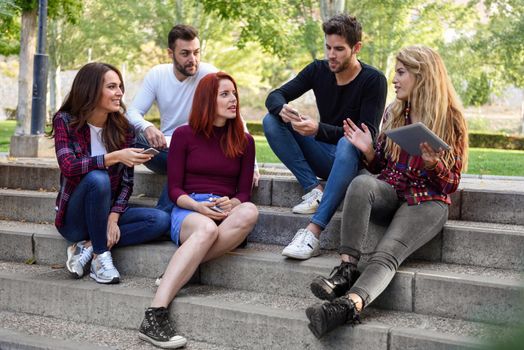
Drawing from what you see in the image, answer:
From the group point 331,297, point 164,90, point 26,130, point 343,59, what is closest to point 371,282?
point 331,297

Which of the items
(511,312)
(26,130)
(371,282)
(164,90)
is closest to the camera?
(511,312)

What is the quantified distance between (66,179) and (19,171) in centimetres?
194

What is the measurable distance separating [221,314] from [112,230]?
1012mm

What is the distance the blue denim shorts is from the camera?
14.5ft

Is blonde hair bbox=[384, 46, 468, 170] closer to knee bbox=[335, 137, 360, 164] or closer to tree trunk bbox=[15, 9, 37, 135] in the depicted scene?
knee bbox=[335, 137, 360, 164]

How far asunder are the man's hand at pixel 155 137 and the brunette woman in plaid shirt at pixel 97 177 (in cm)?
17

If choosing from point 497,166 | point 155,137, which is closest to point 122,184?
point 155,137

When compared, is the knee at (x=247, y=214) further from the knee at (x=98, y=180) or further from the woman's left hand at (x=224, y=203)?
the knee at (x=98, y=180)

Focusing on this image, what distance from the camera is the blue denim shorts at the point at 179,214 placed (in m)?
4.41

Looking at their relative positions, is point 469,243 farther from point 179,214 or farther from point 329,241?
point 179,214

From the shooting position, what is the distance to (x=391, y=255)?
384 cm

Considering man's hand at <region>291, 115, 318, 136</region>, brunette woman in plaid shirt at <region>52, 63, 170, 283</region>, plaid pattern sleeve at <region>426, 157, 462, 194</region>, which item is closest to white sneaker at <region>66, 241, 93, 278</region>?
brunette woman in plaid shirt at <region>52, 63, 170, 283</region>

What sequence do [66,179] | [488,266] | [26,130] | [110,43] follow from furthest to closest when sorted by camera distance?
[110,43], [26,130], [66,179], [488,266]

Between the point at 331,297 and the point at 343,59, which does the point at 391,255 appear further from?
the point at 343,59
